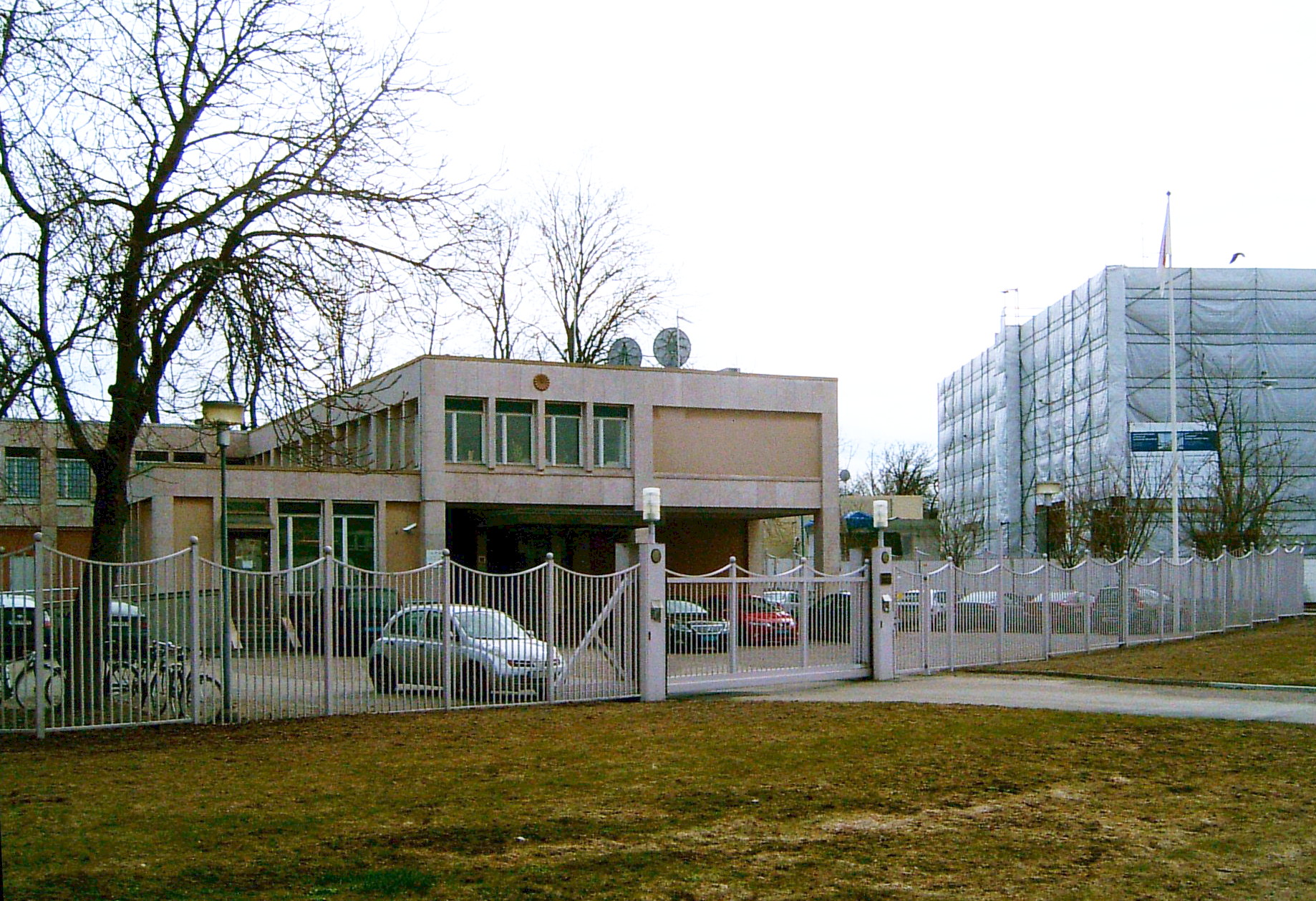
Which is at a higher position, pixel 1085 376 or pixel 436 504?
pixel 1085 376

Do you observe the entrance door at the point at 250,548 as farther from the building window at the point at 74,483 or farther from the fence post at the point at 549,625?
the fence post at the point at 549,625

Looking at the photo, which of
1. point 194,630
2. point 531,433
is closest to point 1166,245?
point 531,433

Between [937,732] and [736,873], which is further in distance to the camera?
[937,732]

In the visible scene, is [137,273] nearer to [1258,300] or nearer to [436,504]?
[436,504]

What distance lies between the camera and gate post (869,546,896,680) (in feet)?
71.6

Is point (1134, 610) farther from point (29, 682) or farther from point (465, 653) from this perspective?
point (29, 682)

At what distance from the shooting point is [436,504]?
4116cm

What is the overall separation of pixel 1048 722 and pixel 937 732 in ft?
5.29

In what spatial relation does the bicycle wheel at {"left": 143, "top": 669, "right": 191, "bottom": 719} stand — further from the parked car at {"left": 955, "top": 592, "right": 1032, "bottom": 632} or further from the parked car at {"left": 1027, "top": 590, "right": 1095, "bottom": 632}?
the parked car at {"left": 1027, "top": 590, "right": 1095, "bottom": 632}

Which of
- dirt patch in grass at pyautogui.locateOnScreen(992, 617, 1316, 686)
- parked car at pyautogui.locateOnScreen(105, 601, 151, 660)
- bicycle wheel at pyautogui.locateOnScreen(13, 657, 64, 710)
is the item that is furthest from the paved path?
bicycle wheel at pyautogui.locateOnScreen(13, 657, 64, 710)

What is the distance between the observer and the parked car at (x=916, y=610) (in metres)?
22.7

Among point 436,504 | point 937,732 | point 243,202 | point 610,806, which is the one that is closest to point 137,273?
point 243,202

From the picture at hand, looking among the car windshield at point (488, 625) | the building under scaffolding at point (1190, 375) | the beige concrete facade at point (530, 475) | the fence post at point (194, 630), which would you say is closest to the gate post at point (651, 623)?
the car windshield at point (488, 625)

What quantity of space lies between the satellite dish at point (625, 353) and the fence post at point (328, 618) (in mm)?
30060
